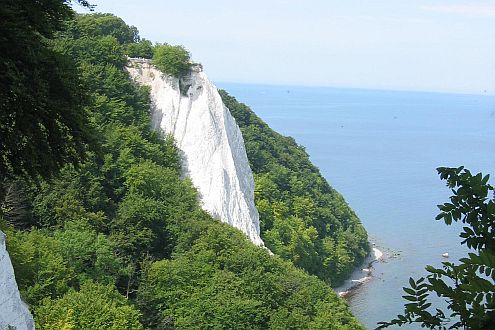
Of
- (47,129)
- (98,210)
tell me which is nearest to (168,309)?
(98,210)

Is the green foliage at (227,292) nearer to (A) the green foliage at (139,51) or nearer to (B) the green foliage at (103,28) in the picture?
(A) the green foliage at (139,51)

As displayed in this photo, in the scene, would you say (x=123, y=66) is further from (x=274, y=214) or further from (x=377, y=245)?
(x=377, y=245)

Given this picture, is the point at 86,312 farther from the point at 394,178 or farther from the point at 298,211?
the point at 394,178

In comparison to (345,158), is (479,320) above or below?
above

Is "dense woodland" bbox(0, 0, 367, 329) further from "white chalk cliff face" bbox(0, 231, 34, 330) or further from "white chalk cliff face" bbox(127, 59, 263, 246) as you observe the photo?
"white chalk cliff face" bbox(0, 231, 34, 330)

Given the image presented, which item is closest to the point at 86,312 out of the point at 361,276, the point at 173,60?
the point at 173,60

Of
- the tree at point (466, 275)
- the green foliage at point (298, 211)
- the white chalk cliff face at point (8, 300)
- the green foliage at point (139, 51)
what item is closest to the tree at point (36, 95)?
the white chalk cliff face at point (8, 300)

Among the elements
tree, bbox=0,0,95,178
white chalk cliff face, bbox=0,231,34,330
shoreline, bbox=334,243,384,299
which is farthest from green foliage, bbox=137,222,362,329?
shoreline, bbox=334,243,384,299

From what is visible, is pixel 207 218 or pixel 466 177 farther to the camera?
pixel 207 218
